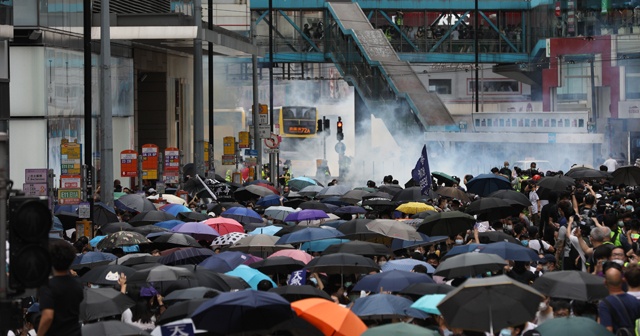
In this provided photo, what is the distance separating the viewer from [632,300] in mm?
10859

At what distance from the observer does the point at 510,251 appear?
15.4 meters

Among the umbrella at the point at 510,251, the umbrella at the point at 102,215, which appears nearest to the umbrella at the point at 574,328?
the umbrella at the point at 510,251

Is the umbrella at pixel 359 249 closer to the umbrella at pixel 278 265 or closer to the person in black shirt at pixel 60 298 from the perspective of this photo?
the umbrella at pixel 278 265

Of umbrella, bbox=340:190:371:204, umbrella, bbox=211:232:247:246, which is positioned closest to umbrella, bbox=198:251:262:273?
umbrella, bbox=211:232:247:246

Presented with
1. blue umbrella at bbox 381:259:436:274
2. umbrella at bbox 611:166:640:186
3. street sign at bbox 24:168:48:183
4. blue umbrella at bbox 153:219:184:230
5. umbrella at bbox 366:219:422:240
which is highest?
street sign at bbox 24:168:48:183

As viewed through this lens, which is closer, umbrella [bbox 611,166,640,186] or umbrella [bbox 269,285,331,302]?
umbrella [bbox 269,285,331,302]

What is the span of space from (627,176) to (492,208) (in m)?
6.41

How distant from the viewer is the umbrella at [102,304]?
12.1 metres

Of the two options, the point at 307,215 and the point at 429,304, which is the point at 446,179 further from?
the point at 429,304

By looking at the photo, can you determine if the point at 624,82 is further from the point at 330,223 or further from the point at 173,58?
the point at 330,223

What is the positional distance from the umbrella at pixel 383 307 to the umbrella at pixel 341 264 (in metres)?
2.28

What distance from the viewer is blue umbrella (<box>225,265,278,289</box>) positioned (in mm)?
14648

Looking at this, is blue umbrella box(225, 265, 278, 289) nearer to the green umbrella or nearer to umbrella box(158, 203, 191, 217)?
the green umbrella

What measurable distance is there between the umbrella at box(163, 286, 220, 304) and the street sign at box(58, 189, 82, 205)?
1169 cm
